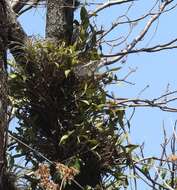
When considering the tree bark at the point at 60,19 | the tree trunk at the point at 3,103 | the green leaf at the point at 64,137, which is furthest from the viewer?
the tree bark at the point at 60,19

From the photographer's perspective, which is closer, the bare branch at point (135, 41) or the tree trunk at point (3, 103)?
the tree trunk at point (3, 103)

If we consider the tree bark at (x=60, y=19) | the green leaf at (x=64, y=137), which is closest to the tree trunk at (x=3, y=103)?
the green leaf at (x=64, y=137)

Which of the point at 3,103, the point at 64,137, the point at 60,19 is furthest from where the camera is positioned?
the point at 60,19

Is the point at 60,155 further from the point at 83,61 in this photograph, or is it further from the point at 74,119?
the point at 83,61

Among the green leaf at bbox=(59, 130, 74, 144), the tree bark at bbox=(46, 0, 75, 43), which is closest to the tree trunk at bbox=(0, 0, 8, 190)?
the green leaf at bbox=(59, 130, 74, 144)

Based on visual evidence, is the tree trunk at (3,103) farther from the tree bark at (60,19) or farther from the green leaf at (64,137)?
the tree bark at (60,19)

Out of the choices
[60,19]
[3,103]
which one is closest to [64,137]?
[60,19]

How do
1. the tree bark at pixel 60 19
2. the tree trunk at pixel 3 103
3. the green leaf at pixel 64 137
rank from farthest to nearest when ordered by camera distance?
the tree bark at pixel 60 19, the green leaf at pixel 64 137, the tree trunk at pixel 3 103

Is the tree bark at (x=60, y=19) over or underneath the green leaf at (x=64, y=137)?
over

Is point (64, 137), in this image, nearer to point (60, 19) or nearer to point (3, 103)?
point (60, 19)

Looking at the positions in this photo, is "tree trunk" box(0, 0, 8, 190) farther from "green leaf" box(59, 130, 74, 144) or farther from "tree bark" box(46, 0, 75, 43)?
"tree bark" box(46, 0, 75, 43)

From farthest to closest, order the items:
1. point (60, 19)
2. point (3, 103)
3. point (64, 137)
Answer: point (60, 19), point (64, 137), point (3, 103)

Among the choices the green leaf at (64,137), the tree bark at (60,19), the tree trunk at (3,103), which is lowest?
the tree trunk at (3,103)

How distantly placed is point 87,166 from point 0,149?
0.99 metres
